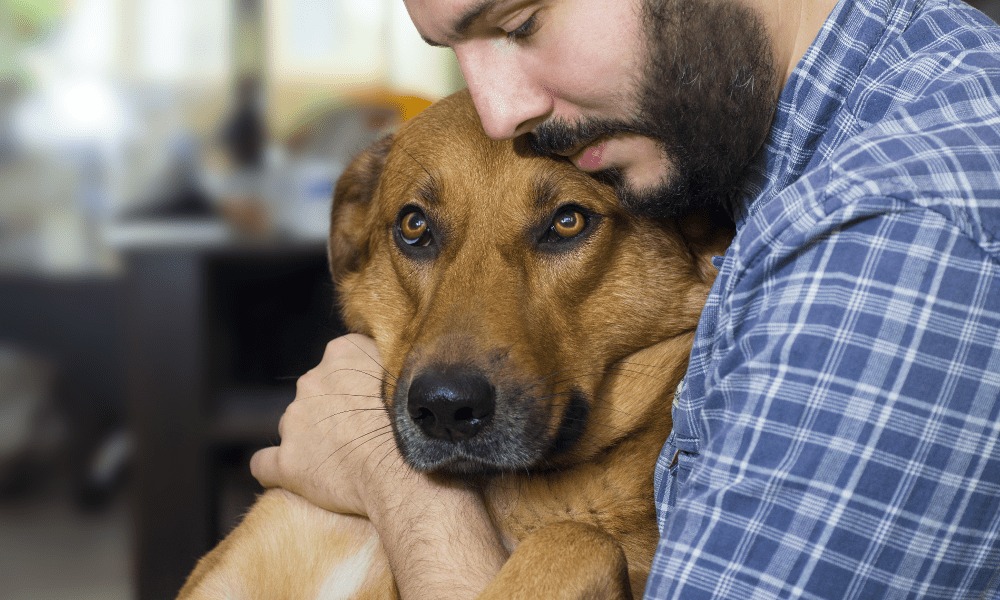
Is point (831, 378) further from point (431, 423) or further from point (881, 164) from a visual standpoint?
point (431, 423)

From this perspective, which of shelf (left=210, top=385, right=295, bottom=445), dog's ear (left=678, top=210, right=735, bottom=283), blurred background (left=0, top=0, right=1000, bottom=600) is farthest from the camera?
blurred background (left=0, top=0, right=1000, bottom=600)

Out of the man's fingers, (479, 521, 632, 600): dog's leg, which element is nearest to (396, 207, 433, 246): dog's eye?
the man's fingers

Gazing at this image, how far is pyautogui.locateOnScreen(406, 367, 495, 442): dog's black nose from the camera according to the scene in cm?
170

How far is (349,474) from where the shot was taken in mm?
2055

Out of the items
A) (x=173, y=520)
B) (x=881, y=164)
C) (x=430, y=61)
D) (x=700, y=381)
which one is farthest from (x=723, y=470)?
A: (x=430, y=61)

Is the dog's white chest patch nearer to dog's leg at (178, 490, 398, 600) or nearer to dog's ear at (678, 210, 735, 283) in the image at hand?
dog's leg at (178, 490, 398, 600)

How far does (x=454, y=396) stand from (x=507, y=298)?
273mm

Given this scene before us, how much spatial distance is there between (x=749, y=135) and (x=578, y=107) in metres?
0.32

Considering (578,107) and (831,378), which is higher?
(578,107)

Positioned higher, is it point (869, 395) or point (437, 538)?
point (869, 395)

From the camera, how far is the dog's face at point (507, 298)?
69.1 inches

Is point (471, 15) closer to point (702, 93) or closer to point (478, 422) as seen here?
point (702, 93)

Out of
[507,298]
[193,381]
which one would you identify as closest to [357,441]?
[507,298]

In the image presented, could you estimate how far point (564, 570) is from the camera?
1.52 metres
